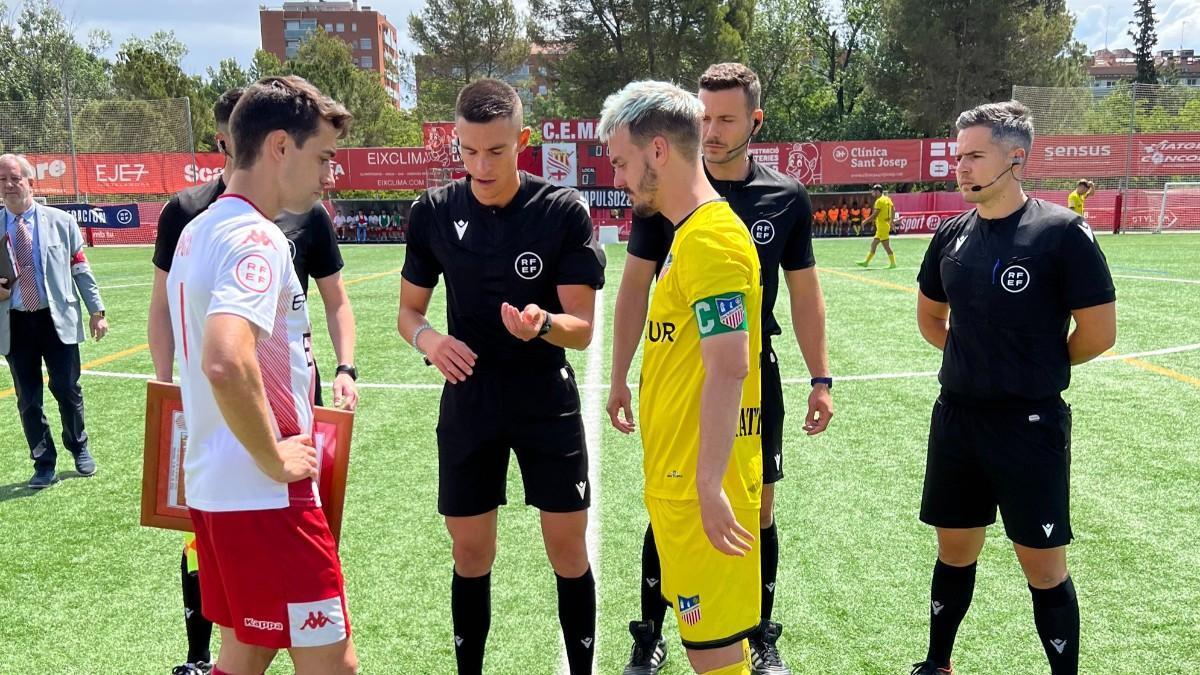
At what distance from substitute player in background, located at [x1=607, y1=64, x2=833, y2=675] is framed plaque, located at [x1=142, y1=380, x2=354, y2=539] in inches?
49.7

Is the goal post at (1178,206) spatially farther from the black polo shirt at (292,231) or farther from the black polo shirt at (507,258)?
the black polo shirt at (292,231)

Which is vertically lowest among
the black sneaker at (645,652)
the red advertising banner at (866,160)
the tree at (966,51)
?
the black sneaker at (645,652)

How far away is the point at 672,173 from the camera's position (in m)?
2.58

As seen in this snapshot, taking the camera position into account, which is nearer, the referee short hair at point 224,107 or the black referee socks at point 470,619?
the black referee socks at point 470,619

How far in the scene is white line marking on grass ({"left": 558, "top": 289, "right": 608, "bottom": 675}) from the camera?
4.75 meters

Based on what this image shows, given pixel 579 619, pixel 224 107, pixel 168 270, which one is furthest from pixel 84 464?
pixel 579 619

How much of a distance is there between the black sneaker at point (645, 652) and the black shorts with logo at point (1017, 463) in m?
1.43

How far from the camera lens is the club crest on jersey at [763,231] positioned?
3.82m

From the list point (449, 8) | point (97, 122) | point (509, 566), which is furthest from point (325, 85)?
point (509, 566)

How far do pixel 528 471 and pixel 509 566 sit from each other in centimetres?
156

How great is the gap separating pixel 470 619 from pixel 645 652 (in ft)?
2.74

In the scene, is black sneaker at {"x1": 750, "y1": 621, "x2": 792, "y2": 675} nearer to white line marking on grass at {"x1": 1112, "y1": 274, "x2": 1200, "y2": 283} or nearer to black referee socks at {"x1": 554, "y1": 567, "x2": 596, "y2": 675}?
black referee socks at {"x1": 554, "y1": 567, "x2": 596, "y2": 675}

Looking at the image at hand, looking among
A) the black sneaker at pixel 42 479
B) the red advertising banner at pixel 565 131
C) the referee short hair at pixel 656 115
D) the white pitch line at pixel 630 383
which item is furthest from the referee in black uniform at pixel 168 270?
the red advertising banner at pixel 565 131

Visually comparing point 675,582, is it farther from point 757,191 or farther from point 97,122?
point 97,122
